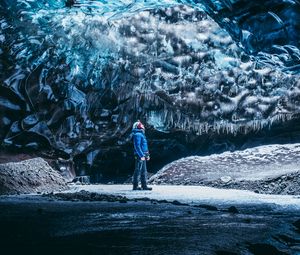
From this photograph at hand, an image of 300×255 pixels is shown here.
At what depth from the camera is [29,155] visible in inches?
345

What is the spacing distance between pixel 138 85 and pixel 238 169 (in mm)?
3021

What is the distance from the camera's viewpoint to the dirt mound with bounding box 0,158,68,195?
5.57 metres

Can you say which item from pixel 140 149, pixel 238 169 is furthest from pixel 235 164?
pixel 140 149

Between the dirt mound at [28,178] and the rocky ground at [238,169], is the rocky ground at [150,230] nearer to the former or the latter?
the dirt mound at [28,178]

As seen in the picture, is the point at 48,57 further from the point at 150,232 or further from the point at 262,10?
the point at 150,232

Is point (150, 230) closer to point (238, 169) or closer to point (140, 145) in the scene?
point (140, 145)

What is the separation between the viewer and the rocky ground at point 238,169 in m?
6.50

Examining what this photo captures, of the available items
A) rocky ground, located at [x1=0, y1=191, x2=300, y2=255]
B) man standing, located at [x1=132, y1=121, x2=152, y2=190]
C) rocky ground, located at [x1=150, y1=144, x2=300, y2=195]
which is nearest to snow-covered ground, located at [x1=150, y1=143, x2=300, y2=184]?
rocky ground, located at [x1=150, y1=144, x2=300, y2=195]

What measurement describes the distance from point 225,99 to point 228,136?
2.93 ft

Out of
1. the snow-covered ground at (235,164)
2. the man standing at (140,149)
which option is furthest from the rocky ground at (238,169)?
the man standing at (140,149)

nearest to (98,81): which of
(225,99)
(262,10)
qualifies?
(225,99)

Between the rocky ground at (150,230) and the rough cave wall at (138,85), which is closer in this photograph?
the rocky ground at (150,230)

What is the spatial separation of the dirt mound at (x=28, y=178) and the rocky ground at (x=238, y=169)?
8.49 ft

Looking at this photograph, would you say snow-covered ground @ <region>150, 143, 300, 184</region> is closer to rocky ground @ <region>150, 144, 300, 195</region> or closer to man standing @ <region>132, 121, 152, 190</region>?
rocky ground @ <region>150, 144, 300, 195</region>
